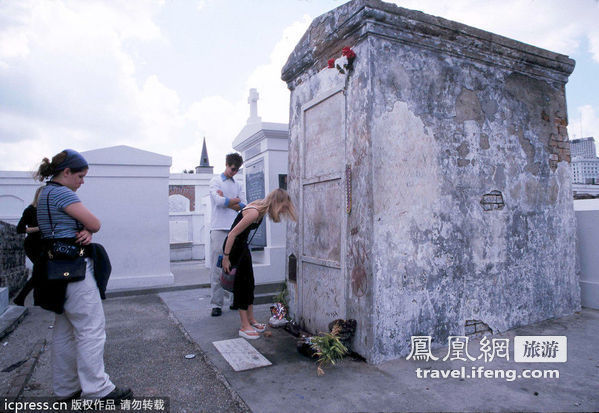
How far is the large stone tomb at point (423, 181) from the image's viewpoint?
3.59 meters

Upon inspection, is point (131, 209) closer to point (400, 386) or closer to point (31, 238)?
point (31, 238)

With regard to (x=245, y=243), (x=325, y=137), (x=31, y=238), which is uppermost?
(x=325, y=137)

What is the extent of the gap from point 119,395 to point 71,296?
0.76m

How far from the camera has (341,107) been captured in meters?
3.93

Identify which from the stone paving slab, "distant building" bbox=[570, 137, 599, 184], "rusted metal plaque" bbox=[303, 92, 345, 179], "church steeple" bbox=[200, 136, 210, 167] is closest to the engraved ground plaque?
the stone paving slab

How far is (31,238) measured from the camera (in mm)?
2730

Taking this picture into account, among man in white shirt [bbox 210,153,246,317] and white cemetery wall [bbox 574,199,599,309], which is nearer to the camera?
man in white shirt [bbox 210,153,246,317]

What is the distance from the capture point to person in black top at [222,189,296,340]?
4082 mm

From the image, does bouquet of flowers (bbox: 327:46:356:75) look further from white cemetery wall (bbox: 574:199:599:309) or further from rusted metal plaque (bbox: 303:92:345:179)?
white cemetery wall (bbox: 574:199:599:309)

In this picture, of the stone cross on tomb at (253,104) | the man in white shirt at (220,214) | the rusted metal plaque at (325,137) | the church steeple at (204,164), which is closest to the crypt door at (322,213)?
the rusted metal plaque at (325,137)

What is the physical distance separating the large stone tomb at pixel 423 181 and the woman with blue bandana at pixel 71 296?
6.87ft

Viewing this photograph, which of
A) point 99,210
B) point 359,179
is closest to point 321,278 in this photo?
point 359,179

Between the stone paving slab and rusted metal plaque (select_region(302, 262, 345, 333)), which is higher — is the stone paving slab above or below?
below

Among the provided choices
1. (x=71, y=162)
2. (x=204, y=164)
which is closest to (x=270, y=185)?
(x=71, y=162)
